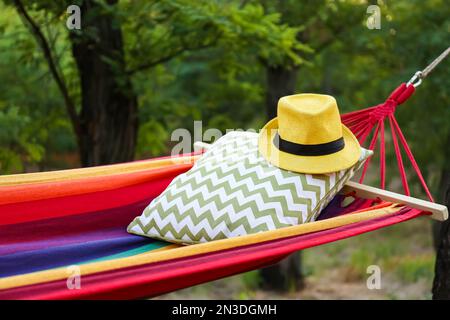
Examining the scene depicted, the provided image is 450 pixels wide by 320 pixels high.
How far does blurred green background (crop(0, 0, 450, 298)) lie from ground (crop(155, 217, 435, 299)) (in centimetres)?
1

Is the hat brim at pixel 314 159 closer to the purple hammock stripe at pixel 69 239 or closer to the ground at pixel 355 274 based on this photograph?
the purple hammock stripe at pixel 69 239

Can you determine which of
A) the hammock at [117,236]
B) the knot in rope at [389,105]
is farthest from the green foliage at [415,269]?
the hammock at [117,236]

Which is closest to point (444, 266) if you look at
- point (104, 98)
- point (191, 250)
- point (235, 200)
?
point (235, 200)

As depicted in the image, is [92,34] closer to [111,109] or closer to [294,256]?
[111,109]

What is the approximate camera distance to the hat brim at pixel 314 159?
1.98 m

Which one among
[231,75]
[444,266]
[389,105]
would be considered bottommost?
[444,266]

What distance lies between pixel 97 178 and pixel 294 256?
8.94 feet

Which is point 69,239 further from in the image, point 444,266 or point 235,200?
point 444,266

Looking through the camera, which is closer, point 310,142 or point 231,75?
point 310,142

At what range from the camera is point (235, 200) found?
1.97 metres

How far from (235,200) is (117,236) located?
1.34 ft

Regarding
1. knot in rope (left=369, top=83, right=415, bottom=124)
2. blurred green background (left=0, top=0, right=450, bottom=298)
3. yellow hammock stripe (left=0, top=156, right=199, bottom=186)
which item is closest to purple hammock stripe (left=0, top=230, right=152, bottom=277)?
yellow hammock stripe (left=0, top=156, right=199, bottom=186)

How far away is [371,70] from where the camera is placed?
523 centimetres
